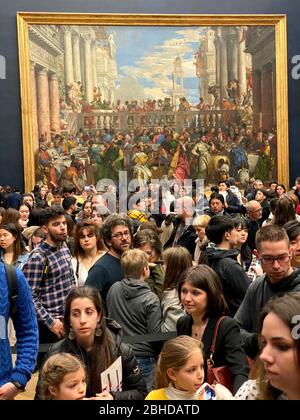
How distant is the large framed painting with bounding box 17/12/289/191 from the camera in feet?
62.3

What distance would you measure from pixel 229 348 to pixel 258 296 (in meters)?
0.45

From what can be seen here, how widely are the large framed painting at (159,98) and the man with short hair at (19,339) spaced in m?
15.3

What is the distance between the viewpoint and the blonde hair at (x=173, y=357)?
3066mm

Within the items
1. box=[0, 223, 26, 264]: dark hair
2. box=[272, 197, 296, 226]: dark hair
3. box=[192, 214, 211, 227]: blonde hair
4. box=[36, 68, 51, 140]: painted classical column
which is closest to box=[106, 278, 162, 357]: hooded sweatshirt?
box=[272, 197, 296, 226]: dark hair

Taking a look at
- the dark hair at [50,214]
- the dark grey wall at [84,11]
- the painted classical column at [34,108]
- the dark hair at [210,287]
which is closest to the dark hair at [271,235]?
the dark hair at [210,287]

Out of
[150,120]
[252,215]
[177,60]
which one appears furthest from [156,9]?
[252,215]

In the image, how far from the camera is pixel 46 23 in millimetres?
18688

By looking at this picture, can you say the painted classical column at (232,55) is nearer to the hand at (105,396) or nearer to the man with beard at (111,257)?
the man with beard at (111,257)

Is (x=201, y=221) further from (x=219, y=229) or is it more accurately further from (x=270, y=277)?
(x=270, y=277)

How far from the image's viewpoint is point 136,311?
4371 millimetres

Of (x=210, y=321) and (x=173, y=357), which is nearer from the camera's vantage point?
(x=173, y=357)

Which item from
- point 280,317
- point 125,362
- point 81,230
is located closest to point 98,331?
point 125,362

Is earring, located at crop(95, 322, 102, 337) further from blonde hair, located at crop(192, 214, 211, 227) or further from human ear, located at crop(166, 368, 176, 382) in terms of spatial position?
blonde hair, located at crop(192, 214, 211, 227)
